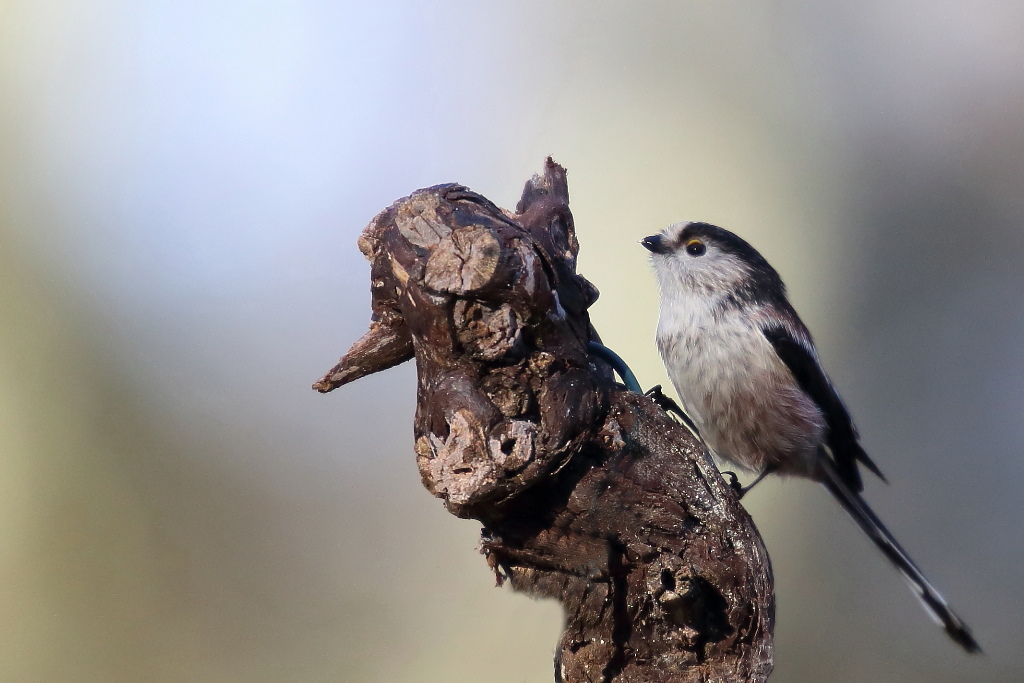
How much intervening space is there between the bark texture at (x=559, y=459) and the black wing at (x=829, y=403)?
13.7 inches

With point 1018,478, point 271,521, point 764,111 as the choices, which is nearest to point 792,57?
point 764,111

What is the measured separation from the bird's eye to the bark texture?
302mm

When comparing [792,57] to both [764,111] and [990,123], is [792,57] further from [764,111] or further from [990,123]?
[990,123]

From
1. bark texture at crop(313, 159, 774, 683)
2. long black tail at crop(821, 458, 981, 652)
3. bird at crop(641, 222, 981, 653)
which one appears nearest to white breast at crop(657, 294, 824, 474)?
bird at crop(641, 222, 981, 653)

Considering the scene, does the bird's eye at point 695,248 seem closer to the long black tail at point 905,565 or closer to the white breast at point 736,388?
the white breast at point 736,388

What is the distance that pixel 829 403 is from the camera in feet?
3.37

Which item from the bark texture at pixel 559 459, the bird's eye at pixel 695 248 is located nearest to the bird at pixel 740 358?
the bird's eye at pixel 695 248

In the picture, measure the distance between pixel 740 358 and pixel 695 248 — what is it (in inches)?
6.7

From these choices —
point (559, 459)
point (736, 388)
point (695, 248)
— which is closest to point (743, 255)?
point (695, 248)

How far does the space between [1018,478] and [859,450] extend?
10.2 inches

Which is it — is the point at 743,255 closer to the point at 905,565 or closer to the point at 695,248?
the point at 695,248

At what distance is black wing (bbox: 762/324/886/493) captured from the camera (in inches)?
39.0

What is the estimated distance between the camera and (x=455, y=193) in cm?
71

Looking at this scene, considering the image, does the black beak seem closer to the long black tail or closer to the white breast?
the white breast
